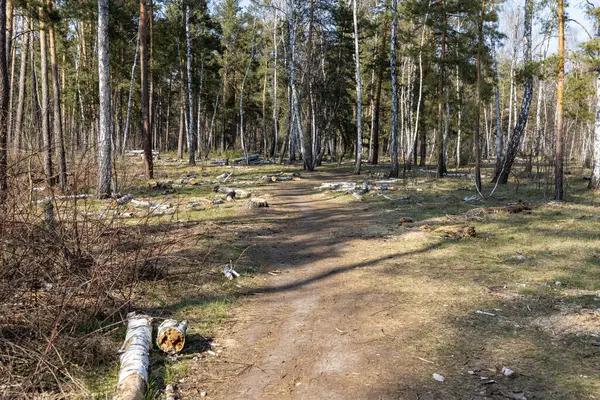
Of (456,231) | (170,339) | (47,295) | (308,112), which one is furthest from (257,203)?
(308,112)

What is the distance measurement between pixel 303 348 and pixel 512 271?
489 centimetres

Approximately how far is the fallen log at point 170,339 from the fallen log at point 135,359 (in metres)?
0.12

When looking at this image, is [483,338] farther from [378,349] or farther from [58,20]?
[58,20]

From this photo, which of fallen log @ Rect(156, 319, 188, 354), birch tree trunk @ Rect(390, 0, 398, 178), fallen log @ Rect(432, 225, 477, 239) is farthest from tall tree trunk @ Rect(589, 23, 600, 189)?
fallen log @ Rect(156, 319, 188, 354)

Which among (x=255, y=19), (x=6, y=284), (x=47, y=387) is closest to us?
(x=47, y=387)

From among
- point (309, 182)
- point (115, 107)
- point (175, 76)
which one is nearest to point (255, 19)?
point (175, 76)

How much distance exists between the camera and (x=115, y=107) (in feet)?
118

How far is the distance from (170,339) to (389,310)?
10.3 feet

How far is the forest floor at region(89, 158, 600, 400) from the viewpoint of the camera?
4.10 meters

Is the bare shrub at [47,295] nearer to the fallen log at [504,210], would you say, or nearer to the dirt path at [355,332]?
the dirt path at [355,332]

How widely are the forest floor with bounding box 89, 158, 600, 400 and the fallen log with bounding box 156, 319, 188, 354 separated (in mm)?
125

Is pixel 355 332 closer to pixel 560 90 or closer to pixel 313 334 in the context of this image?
pixel 313 334

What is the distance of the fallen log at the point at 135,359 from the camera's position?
11.8 ft

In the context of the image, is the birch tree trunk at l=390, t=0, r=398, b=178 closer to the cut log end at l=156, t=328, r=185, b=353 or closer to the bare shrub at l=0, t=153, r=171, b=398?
the bare shrub at l=0, t=153, r=171, b=398
